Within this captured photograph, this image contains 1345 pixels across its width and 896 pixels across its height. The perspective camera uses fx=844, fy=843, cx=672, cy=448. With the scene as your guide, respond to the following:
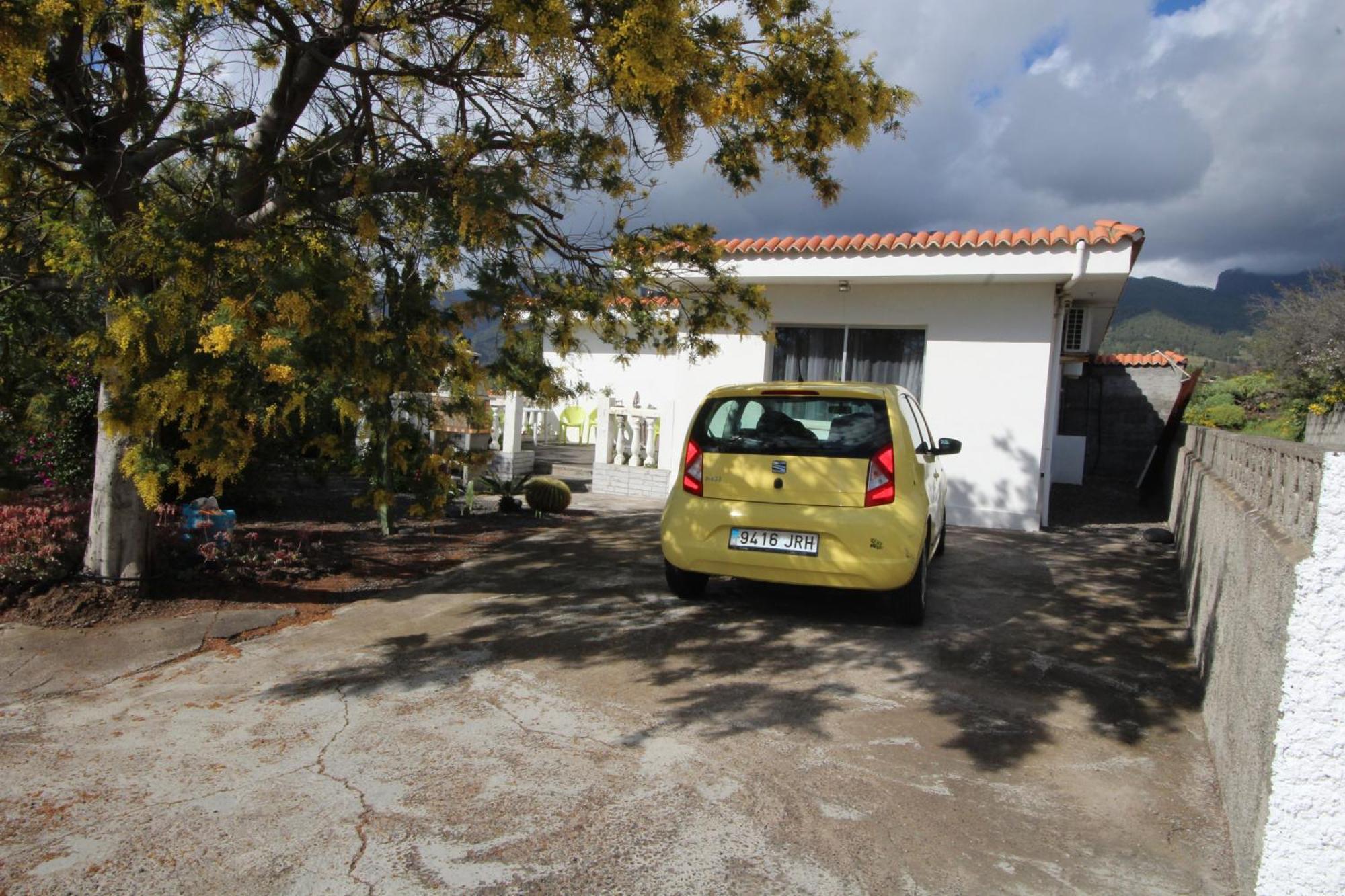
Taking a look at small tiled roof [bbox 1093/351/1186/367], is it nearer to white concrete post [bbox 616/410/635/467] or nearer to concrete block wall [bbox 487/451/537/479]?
white concrete post [bbox 616/410/635/467]

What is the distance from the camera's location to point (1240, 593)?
358 centimetres

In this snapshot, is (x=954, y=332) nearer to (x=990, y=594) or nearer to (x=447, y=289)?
(x=990, y=594)

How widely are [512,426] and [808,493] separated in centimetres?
767

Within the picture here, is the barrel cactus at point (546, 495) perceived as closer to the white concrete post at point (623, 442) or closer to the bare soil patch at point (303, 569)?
the bare soil patch at point (303, 569)

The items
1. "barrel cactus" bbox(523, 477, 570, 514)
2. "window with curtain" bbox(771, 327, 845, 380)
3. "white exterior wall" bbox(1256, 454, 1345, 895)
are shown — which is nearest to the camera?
"white exterior wall" bbox(1256, 454, 1345, 895)

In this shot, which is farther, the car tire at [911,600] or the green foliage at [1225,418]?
the green foliage at [1225,418]

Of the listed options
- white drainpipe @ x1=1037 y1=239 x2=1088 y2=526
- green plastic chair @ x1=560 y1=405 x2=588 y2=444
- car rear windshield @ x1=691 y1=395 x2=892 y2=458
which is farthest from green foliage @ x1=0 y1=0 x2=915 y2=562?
green plastic chair @ x1=560 y1=405 x2=588 y2=444

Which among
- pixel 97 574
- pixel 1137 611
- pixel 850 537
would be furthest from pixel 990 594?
pixel 97 574

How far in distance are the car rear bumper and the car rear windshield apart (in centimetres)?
38

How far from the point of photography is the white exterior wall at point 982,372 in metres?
10.1

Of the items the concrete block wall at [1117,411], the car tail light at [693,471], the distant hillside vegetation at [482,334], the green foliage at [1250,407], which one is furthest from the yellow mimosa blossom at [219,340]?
the concrete block wall at [1117,411]

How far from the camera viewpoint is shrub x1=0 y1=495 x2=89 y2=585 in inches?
211

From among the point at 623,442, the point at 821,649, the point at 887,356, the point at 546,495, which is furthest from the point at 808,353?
the point at 821,649

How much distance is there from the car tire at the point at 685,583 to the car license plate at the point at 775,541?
2.16 feet
